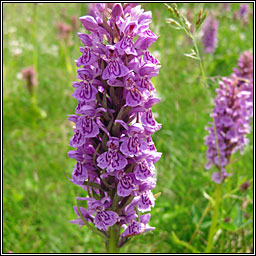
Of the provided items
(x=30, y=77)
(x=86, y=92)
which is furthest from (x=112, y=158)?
(x=30, y=77)

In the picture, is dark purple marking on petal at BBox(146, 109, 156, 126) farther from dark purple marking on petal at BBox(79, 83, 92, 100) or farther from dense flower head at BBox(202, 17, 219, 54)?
dense flower head at BBox(202, 17, 219, 54)

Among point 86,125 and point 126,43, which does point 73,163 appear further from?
point 126,43

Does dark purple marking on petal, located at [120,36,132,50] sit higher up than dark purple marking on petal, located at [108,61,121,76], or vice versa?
dark purple marking on petal, located at [120,36,132,50]

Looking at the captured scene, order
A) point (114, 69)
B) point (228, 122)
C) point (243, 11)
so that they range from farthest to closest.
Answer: point (243, 11) → point (228, 122) → point (114, 69)

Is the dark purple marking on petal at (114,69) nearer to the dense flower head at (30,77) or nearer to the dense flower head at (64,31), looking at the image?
the dense flower head at (30,77)

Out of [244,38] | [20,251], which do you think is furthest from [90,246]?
[244,38]

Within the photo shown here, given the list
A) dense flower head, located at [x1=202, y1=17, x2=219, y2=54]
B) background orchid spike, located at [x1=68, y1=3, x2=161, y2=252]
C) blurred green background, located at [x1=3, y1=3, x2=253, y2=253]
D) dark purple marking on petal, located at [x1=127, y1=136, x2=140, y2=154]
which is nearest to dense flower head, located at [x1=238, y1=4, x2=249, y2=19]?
blurred green background, located at [x1=3, y1=3, x2=253, y2=253]
